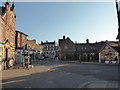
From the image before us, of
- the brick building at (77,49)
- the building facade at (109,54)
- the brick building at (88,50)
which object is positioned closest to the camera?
the building facade at (109,54)

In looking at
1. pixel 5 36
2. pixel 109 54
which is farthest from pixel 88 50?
pixel 5 36

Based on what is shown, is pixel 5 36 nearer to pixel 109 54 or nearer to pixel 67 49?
pixel 109 54

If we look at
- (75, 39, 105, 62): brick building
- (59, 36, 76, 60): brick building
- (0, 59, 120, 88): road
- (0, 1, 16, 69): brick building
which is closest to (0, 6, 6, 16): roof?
(0, 1, 16, 69): brick building

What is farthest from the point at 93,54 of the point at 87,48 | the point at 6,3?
the point at 6,3

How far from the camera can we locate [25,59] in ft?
67.0

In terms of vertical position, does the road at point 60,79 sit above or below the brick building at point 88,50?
below

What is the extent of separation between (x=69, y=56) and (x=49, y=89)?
36813 mm

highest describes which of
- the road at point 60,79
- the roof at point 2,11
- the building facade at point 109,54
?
the roof at point 2,11

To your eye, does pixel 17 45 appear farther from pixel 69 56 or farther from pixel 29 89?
pixel 29 89

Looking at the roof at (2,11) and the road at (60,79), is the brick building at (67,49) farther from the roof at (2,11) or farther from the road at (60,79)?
the roof at (2,11)

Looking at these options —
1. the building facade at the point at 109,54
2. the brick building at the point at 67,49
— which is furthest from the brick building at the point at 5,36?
the brick building at the point at 67,49

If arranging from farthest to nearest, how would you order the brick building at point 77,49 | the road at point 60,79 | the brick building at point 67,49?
the brick building at point 67,49 → the brick building at point 77,49 → the road at point 60,79

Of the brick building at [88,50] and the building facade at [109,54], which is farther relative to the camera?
the brick building at [88,50]

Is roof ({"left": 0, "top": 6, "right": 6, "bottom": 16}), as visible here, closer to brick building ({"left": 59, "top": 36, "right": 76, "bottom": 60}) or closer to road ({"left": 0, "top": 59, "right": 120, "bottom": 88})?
road ({"left": 0, "top": 59, "right": 120, "bottom": 88})
